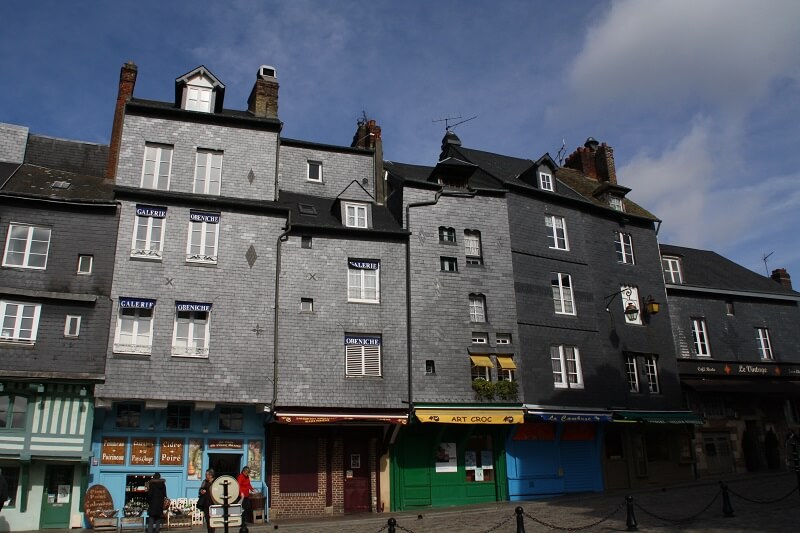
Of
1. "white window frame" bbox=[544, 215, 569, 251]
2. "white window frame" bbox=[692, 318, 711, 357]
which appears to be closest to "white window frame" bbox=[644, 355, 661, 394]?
"white window frame" bbox=[692, 318, 711, 357]

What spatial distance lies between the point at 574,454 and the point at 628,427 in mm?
2904

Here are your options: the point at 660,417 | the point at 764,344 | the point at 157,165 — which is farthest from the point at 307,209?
the point at 764,344

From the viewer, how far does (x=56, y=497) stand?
19109 mm

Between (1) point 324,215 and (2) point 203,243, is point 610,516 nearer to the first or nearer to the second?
(1) point 324,215

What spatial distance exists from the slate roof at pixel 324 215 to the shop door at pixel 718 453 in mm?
15725

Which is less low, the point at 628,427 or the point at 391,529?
the point at 628,427

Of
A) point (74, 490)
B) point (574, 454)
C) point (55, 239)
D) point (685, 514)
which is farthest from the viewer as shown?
point (574, 454)

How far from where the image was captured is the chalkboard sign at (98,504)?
18781mm

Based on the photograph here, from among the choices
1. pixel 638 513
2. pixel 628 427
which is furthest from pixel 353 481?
pixel 628 427

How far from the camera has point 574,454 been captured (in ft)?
81.9

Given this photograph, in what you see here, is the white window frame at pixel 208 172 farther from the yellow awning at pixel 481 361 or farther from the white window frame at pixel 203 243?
A: the yellow awning at pixel 481 361

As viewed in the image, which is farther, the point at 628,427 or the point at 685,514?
the point at 628,427

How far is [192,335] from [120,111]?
327 inches

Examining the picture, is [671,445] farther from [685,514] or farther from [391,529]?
[391,529]
